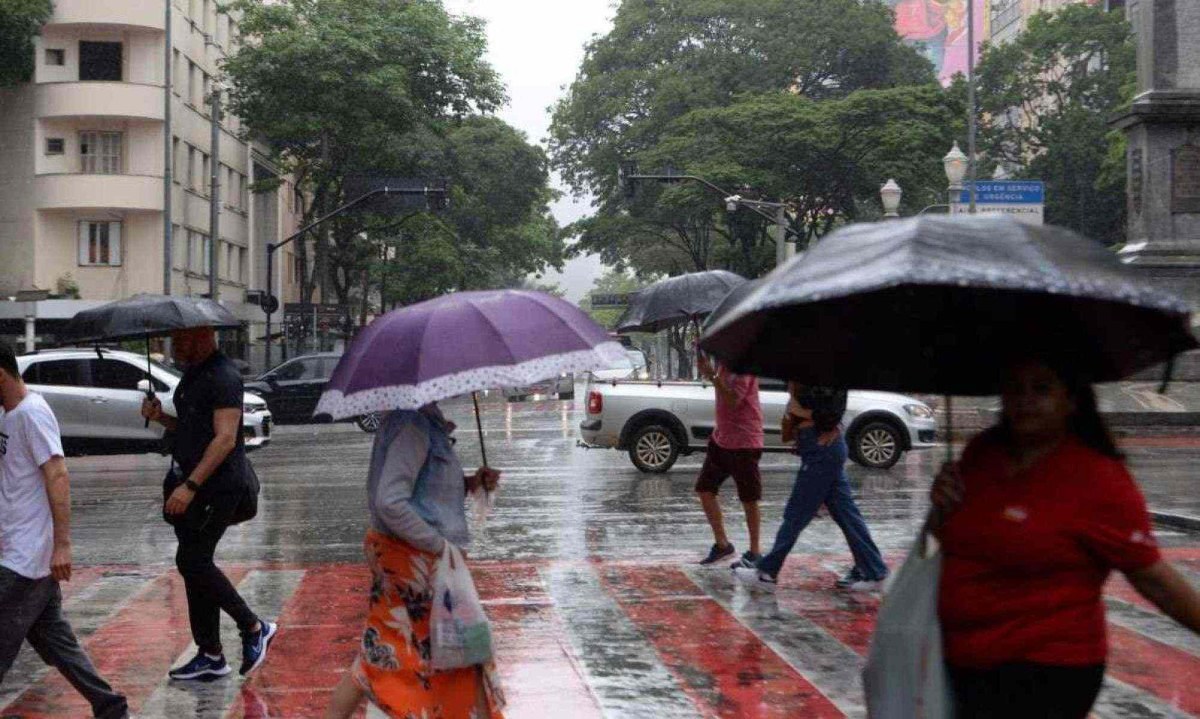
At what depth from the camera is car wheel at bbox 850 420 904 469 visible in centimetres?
2033

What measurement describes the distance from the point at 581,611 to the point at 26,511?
4060mm

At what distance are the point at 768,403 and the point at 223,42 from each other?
4379cm

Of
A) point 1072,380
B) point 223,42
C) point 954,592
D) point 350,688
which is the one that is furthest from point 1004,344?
point 223,42

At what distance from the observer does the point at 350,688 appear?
558 cm

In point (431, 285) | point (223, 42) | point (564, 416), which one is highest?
point (223, 42)

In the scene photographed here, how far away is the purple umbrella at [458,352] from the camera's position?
525cm

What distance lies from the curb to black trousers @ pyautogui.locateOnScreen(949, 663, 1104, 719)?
1047 centimetres

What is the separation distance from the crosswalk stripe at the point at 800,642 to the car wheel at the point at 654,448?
921 centimetres

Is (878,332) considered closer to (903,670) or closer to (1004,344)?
(1004,344)

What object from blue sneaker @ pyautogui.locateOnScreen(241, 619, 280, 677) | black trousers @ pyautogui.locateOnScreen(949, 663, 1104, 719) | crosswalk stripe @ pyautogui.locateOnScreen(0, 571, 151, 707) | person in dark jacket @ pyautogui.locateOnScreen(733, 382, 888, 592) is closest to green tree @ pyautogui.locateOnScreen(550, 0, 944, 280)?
crosswalk stripe @ pyautogui.locateOnScreen(0, 571, 151, 707)

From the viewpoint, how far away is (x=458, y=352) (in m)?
5.30

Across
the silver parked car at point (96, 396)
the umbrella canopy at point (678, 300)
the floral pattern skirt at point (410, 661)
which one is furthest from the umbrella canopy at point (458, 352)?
the silver parked car at point (96, 396)

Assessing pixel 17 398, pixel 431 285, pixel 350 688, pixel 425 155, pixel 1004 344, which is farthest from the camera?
pixel 431 285

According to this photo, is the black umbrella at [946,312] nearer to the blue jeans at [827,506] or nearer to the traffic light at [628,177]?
the blue jeans at [827,506]
